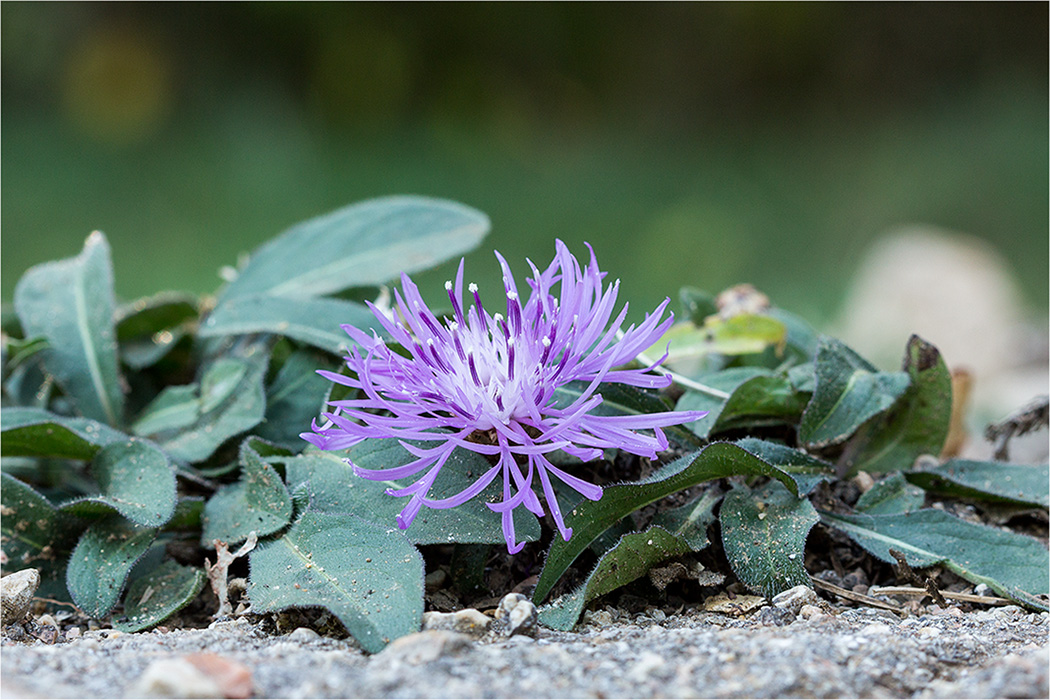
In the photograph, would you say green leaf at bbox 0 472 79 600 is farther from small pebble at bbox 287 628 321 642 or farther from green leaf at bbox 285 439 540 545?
small pebble at bbox 287 628 321 642

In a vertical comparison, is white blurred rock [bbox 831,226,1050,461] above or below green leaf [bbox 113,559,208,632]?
above

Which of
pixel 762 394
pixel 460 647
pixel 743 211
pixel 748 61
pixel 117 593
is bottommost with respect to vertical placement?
pixel 117 593

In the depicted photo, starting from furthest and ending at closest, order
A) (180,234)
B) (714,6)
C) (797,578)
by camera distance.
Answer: (714,6), (180,234), (797,578)

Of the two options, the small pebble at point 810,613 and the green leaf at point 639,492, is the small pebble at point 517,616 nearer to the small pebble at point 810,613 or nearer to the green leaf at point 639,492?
the green leaf at point 639,492

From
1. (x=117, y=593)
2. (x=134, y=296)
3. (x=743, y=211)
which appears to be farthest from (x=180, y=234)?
(x=117, y=593)

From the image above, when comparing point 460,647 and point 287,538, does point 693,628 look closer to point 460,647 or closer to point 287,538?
point 460,647

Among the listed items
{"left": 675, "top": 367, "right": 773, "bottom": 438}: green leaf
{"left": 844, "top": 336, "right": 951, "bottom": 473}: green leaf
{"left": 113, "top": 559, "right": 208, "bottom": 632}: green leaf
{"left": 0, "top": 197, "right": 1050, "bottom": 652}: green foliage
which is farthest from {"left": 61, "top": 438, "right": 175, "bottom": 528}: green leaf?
{"left": 844, "top": 336, "right": 951, "bottom": 473}: green leaf

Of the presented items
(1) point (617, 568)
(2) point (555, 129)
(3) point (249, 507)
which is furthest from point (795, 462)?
(2) point (555, 129)
